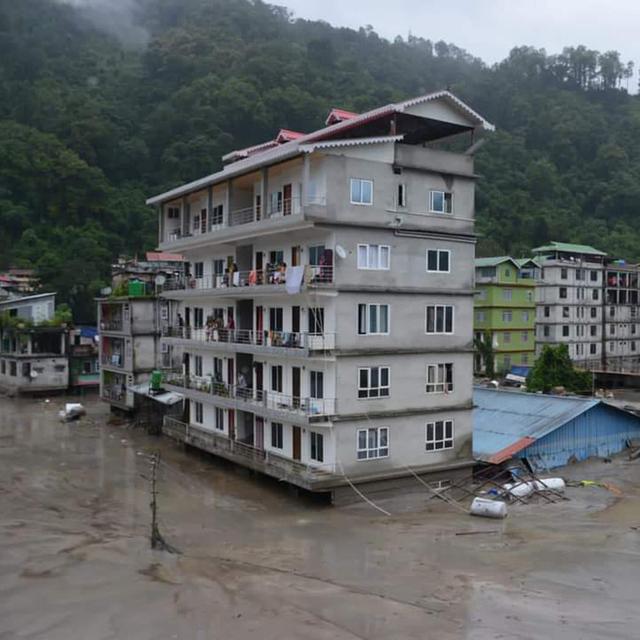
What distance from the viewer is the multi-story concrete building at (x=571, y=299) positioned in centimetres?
6166

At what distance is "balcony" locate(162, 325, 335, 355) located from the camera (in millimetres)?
23984

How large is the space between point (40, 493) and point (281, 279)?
1185cm

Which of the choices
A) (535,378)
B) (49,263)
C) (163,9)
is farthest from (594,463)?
(163,9)

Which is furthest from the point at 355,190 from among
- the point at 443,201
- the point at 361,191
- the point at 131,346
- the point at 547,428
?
the point at 131,346

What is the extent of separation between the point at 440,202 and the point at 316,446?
10065 millimetres

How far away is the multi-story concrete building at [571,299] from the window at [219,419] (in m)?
38.4

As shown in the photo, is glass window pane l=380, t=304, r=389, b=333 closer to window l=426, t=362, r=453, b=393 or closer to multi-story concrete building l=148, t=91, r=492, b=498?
multi-story concrete building l=148, t=91, r=492, b=498

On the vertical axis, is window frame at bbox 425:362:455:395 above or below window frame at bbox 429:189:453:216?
below

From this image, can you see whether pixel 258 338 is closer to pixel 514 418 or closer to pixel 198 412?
pixel 198 412

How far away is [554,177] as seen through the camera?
3981 inches

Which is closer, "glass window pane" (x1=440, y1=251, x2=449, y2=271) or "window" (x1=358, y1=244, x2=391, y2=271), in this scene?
"window" (x1=358, y1=244, x2=391, y2=271)

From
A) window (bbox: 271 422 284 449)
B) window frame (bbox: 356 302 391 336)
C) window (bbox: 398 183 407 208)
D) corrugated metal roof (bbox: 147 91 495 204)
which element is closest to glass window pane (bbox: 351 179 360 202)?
window (bbox: 398 183 407 208)

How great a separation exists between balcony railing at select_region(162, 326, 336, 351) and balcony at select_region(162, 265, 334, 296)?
1781 millimetres

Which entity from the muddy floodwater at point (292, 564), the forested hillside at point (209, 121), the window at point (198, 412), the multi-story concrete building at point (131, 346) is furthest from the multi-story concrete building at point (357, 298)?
the forested hillside at point (209, 121)
